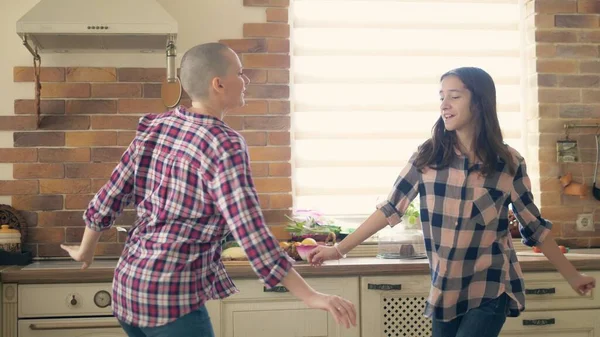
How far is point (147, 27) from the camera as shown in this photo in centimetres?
304

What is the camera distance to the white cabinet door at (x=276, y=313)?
9.64 ft

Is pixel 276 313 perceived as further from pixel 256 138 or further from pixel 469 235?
pixel 469 235

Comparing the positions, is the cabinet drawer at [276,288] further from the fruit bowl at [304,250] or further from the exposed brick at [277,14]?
the exposed brick at [277,14]

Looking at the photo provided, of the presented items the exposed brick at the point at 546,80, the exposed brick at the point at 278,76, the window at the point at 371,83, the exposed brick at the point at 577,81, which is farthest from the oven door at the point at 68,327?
the exposed brick at the point at 577,81

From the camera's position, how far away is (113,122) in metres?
3.43

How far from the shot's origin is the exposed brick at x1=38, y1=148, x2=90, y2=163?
339cm

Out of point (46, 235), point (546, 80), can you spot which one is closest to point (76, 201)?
point (46, 235)

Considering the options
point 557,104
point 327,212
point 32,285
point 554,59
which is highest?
point 554,59

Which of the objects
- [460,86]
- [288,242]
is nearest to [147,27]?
[288,242]

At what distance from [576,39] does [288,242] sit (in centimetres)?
182

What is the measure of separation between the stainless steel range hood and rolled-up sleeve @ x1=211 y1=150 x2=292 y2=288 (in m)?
1.59

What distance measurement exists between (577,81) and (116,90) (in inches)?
90.1

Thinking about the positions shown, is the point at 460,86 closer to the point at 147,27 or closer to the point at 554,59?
the point at 147,27

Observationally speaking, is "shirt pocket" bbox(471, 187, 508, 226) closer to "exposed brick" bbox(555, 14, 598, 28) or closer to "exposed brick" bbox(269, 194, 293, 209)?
"exposed brick" bbox(269, 194, 293, 209)
